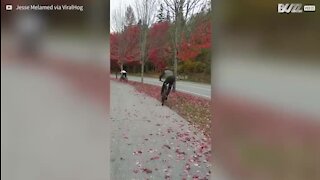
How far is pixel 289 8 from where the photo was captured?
106 inches

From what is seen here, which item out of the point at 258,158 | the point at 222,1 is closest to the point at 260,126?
the point at 258,158

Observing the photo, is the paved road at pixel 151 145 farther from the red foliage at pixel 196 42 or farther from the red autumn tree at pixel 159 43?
the red foliage at pixel 196 42

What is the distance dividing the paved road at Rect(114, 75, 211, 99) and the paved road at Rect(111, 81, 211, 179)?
17 cm

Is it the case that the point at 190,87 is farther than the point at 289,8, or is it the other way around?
the point at 190,87

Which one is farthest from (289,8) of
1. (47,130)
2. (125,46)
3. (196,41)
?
(47,130)

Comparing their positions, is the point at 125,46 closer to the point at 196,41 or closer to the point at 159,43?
the point at 159,43

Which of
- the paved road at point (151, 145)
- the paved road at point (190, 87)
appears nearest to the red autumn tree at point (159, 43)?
the paved road at point (190, 87)

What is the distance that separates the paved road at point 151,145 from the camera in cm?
289

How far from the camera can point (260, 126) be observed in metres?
2.78

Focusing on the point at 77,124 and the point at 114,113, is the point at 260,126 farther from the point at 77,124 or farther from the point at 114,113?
the point at 77,124

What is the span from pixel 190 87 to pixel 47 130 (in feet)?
3.98

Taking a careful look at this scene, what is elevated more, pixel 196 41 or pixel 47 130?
pixel 196 41

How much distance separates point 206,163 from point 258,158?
1.35ft

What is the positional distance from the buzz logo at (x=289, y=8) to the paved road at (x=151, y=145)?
1159 millimetres
